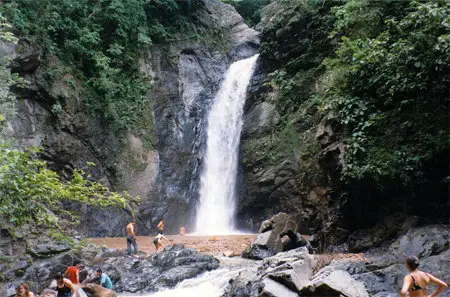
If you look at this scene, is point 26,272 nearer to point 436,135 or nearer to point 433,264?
point 433,264

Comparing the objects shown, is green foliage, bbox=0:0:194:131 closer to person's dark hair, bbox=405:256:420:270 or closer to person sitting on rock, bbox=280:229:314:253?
person sitting on rock, bbox=280:229:314:253

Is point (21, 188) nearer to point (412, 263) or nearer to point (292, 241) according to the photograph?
point (412, 263)

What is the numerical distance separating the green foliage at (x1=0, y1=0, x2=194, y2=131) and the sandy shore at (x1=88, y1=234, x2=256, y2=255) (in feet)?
17.7

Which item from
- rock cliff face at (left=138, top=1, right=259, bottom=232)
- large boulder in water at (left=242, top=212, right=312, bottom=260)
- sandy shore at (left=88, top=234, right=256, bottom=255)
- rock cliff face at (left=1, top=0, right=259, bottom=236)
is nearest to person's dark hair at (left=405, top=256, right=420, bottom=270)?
large boulder in water at (left=242, top=212, right=312, bottom=260)

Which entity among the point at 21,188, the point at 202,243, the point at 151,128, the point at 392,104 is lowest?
the point at 202,243

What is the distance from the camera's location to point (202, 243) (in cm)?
1444

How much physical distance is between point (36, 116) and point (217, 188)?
29.6ft

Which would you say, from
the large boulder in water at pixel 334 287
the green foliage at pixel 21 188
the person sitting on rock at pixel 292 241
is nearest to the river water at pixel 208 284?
the person sitting on rock at pixel 292 241

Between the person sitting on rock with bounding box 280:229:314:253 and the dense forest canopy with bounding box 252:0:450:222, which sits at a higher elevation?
the dense forest canopy with bounding box 252:0:450:222

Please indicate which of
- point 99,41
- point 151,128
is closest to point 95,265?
point 151,128

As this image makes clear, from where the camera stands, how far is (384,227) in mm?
10305

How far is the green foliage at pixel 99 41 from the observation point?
15523mm

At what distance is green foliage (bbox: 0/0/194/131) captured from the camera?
611 inches

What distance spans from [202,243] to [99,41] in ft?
35.2
